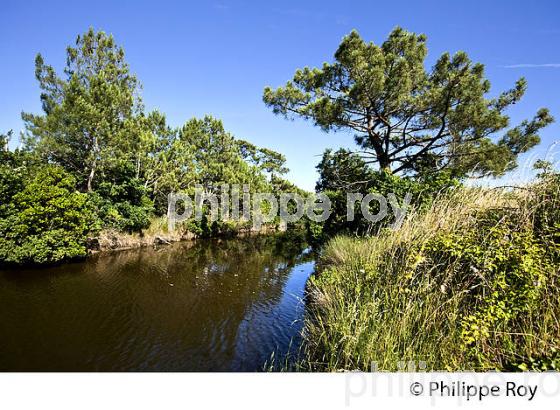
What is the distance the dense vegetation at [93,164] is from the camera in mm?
11125

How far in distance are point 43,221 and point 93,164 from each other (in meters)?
6.22

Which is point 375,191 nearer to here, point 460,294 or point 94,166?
point 460,294

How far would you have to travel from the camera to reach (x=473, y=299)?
356cm

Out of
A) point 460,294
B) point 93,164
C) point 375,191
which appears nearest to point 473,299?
point 460,294

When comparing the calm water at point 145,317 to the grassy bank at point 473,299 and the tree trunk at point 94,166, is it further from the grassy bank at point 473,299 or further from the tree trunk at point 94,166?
the tree trunk at point 94,166

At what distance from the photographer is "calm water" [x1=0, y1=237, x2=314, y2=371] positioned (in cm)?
541

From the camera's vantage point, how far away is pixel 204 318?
24.9 feet

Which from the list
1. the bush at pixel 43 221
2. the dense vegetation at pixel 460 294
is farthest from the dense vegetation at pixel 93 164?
the dense vegetation at pixel 460 294

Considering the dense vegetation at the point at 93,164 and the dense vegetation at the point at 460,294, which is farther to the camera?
the dense vegetation at the point at 93,164

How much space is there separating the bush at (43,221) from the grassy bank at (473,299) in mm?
12043

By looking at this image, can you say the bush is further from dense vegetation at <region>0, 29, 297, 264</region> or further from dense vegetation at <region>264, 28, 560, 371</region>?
dense vegetation at <region>264, 28, 560, 371</region>

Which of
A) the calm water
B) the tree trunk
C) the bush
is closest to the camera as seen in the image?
the calm water

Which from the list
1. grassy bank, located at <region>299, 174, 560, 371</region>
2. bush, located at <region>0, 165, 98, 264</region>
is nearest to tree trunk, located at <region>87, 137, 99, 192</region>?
bush, located at <region>0, 165, 98, 264</region>

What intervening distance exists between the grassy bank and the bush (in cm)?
1204
